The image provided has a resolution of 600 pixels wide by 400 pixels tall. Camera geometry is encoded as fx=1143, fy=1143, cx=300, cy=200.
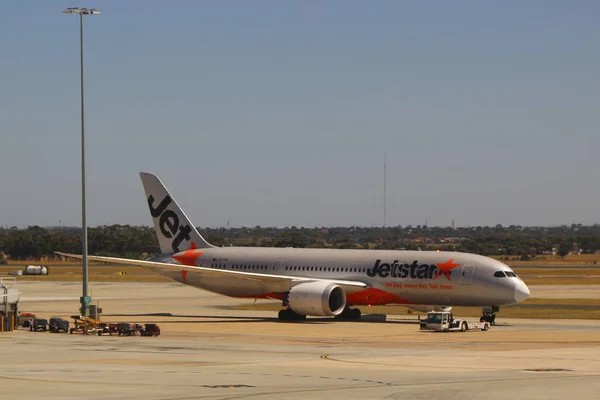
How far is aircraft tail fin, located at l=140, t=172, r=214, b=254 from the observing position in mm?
78812

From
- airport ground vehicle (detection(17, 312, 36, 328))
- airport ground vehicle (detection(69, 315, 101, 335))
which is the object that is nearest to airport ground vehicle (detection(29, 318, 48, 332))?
airport ground vehicle (detection(69, 315, 101, 335))

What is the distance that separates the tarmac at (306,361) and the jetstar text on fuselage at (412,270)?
2.92m

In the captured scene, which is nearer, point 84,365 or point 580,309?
point 84,365

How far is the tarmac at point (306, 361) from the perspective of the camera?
103 feet

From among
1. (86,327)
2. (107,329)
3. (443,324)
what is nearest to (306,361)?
(107,329)

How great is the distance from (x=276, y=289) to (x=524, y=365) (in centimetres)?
3354

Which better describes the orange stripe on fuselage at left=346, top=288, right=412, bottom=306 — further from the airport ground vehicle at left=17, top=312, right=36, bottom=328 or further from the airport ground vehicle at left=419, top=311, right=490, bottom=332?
the airport ground vehicle at left=17, top=312, right=36, bottom=328

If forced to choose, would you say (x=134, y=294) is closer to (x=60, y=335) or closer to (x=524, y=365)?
(x=60, y=335)

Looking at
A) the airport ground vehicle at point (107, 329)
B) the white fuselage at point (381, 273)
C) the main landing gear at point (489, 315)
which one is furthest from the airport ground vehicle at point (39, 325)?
the main landing gear at point (489, 315)

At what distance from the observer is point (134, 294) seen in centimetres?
10256

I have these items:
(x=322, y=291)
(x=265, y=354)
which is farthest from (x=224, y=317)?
(x=265, y=354)

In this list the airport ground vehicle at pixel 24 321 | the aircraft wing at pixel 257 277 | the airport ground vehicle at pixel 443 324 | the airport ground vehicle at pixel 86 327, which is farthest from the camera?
the aircraft wing at pixel 257 277

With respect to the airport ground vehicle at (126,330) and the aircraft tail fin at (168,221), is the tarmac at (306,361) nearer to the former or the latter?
the airport ground vehicle at (126,330)

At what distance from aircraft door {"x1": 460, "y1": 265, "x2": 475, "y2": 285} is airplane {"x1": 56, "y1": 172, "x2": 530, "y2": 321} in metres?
0.06
